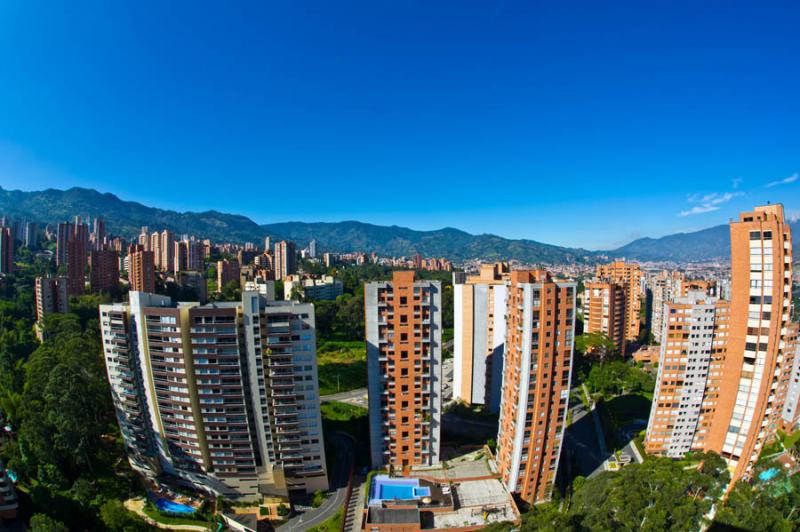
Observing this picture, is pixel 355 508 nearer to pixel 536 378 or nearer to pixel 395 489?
pixel 395 489

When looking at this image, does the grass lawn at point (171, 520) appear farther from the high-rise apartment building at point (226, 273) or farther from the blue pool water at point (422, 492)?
the high-rise apartment building at point (226, 273)

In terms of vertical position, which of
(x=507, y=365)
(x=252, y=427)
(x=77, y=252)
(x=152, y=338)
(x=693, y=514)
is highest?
(x=77, y=252)

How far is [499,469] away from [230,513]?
1409 cm

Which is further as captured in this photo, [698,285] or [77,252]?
[77,252]

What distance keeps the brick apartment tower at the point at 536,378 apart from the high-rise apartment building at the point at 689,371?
27.4ft

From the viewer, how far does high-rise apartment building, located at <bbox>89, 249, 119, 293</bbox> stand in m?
55.7

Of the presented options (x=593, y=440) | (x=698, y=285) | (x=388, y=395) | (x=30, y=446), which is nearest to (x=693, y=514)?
(x=593, y=440)

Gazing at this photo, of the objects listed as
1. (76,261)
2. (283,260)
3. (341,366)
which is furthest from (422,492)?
(283,260)

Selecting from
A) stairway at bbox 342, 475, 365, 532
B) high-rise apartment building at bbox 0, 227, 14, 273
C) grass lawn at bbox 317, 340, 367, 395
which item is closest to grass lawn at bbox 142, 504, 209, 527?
stairway at bbox 342, 475, 365, 532

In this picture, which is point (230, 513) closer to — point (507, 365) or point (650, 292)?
point (507, 365)

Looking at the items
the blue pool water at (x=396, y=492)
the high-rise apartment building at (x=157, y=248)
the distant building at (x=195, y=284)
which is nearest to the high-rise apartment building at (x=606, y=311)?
the blue pool water at (x=396, y=492)

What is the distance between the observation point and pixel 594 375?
37344 mm

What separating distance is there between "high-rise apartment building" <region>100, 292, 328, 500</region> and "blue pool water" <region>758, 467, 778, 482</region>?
22.6 metres

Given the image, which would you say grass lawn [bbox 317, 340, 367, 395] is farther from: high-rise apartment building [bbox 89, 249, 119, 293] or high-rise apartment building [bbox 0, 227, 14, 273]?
high-rise apartment building [bbox 0, 227, 14, 273]
